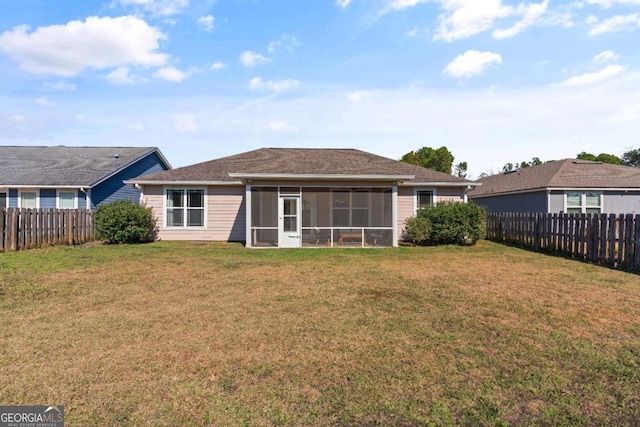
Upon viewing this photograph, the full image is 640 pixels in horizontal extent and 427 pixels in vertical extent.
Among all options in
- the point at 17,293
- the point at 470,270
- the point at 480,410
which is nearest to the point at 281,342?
the point at 480,410

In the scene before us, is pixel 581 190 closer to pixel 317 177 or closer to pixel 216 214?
pixel 317 177

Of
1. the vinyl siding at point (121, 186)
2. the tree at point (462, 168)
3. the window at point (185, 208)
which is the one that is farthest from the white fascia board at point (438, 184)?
the tree at point (462, 168)

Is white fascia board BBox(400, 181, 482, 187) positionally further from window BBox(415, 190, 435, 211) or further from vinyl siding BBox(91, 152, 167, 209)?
vinyl siding BBox(91, 152, 167, 209)

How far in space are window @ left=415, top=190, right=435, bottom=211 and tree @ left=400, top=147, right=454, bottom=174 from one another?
2493cm

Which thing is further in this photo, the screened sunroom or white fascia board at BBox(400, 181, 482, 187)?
white fascia board at BBox(400, 181, 482, 187)

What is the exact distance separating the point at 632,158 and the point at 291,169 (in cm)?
5590

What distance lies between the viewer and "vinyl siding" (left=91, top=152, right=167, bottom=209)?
20.0m

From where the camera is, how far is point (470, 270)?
28.2ft

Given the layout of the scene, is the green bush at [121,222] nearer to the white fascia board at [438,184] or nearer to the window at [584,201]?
the white fascia board at [438,184]

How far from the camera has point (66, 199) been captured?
19.1 metres

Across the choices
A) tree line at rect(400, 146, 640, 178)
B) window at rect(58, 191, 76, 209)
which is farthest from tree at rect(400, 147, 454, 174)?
window at rect(58, 191, 76, 209)

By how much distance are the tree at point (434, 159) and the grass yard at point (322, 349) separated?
3385cm

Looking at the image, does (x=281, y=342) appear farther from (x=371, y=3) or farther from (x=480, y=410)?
(x=371, y=3)

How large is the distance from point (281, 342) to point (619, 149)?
2482 inches
